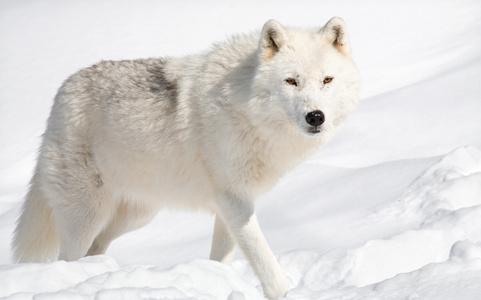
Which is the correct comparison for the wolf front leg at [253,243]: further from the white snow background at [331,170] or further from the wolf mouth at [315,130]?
the wolf mouth at [315,130]

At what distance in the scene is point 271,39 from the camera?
394cm

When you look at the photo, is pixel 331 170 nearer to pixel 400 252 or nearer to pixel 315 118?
pixel 400 252

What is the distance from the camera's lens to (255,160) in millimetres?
3982

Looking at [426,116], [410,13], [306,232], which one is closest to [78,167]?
[306,232]

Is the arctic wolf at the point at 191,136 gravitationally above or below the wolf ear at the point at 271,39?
below

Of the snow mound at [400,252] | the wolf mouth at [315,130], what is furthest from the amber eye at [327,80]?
the snow mound at [400,252]

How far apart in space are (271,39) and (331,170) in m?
3.10

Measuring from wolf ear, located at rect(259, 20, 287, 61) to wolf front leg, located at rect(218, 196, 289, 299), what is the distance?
992 millimetres

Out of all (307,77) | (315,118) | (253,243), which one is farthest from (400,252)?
(307,77)

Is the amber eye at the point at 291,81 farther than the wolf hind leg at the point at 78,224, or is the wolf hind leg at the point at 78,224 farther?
the wolf hind leg at the point at 78,224

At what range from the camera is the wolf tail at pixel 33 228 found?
4738mm

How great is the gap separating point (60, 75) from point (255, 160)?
865 cm

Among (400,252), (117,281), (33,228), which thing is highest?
(117,281)

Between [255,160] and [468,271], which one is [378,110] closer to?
[255,160]
